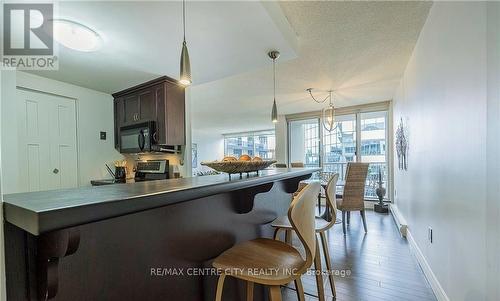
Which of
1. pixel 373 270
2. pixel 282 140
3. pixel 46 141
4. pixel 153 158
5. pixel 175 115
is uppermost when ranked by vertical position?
pixel 175 115

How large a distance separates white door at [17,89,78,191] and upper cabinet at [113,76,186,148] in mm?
648

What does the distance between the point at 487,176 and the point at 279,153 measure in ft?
17.6

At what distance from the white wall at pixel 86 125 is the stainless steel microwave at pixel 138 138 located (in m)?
0.25

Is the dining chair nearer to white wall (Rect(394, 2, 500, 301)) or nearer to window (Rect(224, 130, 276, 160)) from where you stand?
white wall (Rect(394, 2, 500, 301))

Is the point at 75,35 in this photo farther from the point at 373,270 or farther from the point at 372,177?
the point at 372,177

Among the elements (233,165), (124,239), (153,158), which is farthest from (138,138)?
(124,239)

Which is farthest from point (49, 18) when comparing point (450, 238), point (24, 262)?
point (450, 238)

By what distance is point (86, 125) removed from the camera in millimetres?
3104

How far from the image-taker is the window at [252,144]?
31.5ft

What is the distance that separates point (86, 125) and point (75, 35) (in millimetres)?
1722

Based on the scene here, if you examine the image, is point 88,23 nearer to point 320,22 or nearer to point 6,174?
point 6,174

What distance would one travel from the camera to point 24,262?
0.63 meters

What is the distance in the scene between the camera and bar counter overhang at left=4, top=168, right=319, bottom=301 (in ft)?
1.89

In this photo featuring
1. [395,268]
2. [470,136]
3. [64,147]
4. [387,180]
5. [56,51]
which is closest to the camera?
[470,136]
